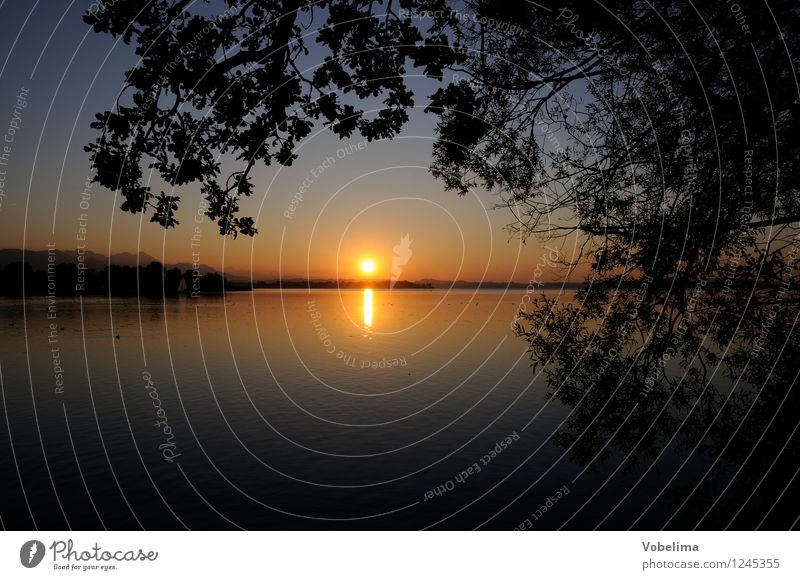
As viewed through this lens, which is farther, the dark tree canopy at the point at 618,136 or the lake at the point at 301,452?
the lake at the point at 301,452

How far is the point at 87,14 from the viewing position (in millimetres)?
9039

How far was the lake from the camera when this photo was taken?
24.5 m

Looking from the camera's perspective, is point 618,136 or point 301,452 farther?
point 301,452

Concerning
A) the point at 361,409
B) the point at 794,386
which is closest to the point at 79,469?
the point at 361,409

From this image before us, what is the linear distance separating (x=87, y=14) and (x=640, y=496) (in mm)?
28549

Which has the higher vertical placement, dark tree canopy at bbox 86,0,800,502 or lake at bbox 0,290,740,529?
dark tree canopy at bbox 86,0,800,502

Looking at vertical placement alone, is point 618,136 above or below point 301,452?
above

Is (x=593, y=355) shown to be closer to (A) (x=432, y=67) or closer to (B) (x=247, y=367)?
(A) (x=432, y=67)

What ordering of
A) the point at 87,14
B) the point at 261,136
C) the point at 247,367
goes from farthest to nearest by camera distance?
the point at 247,367, the point at 261,136, the point at 87,14

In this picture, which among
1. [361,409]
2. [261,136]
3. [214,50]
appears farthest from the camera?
[361,409]

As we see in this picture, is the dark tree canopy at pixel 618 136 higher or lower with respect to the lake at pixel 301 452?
higher

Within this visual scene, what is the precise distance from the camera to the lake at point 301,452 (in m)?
24.5

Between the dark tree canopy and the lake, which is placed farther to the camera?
the lake

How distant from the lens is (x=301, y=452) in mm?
32562
